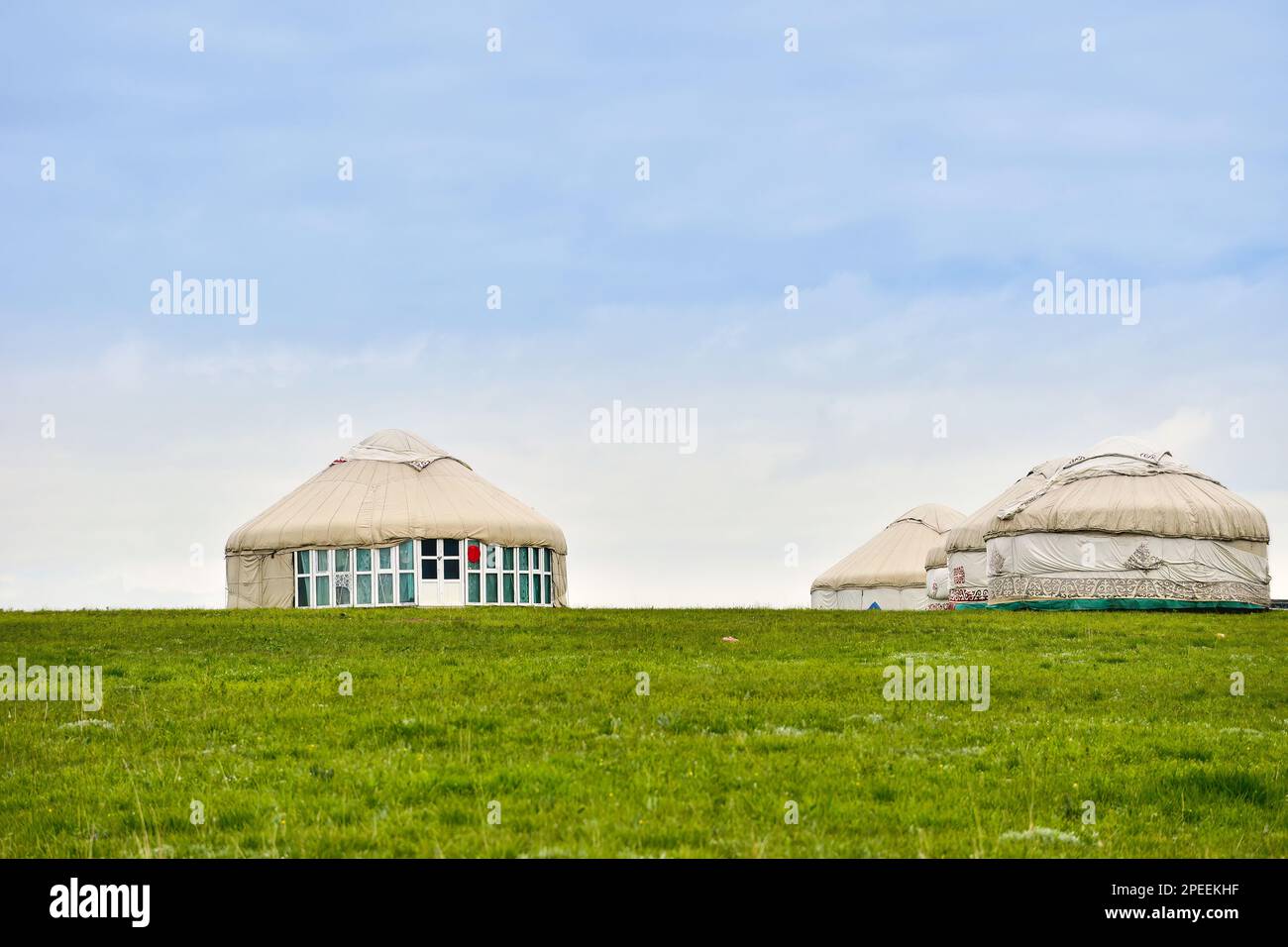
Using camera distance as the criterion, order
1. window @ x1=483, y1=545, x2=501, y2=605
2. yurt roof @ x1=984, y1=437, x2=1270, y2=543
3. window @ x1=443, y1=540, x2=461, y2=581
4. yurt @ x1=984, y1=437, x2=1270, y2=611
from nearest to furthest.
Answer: yurt @ x1=984, y1=437, x2=1270, y2=611 → yurt roof @ x1=984, y1=437, x2=1270, y2=543 → window @ x1=443, y1=540, x2=461, y2=581 → window @ x1=483, y1=545, x2=501, y2=605

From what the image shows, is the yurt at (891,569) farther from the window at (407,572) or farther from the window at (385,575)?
the window at (385,575)

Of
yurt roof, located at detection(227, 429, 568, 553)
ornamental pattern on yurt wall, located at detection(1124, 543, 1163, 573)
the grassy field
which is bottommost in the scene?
the grassy field

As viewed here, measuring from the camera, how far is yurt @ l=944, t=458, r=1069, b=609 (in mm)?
48531

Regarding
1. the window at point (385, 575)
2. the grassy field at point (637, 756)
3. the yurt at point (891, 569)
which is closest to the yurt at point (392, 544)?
the window at point (385, 575)

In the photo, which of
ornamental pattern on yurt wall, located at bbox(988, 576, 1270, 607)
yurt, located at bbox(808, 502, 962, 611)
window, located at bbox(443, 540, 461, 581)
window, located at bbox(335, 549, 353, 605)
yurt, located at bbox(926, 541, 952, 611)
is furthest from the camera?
yurt, located at bbox(808, 502, 962, 611)

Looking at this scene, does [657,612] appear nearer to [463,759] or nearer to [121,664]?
[121,664]

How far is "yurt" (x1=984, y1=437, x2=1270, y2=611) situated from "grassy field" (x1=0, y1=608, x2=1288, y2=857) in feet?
71.1

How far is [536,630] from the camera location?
85.7 ft

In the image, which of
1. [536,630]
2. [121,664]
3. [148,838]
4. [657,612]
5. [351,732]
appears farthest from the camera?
[657,612]

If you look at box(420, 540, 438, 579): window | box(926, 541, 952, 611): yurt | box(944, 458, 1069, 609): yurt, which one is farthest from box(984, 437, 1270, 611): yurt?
box(420, 540, 438, 579): window

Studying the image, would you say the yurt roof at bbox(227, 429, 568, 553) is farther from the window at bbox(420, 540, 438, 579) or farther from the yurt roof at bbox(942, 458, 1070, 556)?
the yurt roof at bbox(942, 458, 1070, 556)
